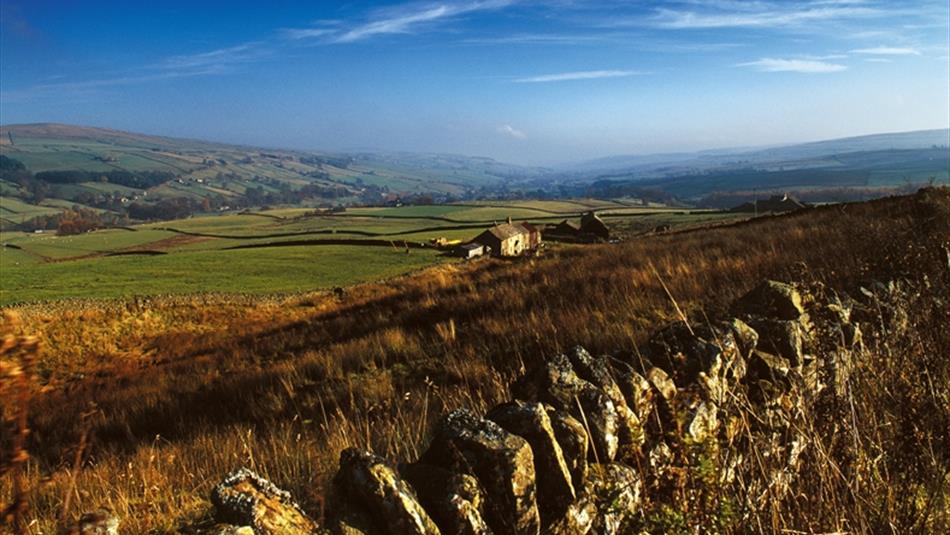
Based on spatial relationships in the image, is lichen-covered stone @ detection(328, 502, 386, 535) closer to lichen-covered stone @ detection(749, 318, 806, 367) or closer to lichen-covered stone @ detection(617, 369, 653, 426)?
lichen-covered stone @ detection(617, 369, 653, 426)

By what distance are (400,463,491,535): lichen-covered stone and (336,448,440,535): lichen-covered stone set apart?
3.4 inches

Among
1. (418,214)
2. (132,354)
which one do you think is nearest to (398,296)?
(132,354)

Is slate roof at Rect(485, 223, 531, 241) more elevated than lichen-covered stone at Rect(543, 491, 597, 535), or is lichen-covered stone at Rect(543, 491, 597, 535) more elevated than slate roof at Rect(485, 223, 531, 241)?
lichen-covered stone at Rect(543, 491, 597, 535)

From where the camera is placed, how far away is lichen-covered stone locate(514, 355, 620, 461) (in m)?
2.40

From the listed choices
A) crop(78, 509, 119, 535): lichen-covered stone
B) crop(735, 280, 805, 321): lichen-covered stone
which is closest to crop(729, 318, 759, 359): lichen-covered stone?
crop(735, 280, 805, 321): lichen-covered stone

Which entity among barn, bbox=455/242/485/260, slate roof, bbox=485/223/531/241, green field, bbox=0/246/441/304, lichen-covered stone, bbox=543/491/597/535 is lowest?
green field, bbox=0/246/441/304

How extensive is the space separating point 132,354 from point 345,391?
18.8m

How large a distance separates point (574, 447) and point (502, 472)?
42 cm

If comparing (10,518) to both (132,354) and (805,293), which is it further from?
(132,354)

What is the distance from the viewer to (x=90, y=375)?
663 inches

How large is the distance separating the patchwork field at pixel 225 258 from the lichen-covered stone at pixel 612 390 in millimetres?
9551

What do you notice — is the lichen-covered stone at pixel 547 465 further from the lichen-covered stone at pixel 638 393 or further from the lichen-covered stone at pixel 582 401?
the lichen-covered stone at pixel 638 393

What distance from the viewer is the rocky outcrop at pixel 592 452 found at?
5.91 ft

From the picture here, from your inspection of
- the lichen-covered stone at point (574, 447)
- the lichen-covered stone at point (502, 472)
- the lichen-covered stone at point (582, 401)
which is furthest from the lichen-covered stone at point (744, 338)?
the lichen-covered stone at point (502, 472)
